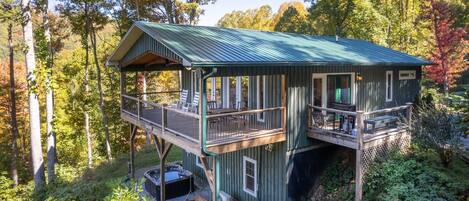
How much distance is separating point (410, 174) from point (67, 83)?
72.9 ft

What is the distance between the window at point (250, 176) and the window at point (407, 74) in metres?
7.59

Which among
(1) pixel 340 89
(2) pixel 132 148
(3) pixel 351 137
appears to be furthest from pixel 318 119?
(2) pixel 132 148

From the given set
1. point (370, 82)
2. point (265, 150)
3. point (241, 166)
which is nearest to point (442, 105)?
point (370, 82)

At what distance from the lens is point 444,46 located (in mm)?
22938

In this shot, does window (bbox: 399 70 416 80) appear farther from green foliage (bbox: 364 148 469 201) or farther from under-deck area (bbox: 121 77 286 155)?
under-deck area (bbox: 121 77 286 155)

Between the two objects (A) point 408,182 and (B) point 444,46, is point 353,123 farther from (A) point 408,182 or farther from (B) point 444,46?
(B) point 444,46

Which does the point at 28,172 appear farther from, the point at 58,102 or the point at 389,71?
the point at 389,71

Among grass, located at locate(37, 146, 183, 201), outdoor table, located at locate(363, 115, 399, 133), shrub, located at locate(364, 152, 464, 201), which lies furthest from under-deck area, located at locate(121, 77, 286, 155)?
shrub, located at locate(364, 152, 464, 201)

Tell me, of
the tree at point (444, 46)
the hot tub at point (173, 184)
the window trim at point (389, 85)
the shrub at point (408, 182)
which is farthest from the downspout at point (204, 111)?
the tree at point (444, 46)

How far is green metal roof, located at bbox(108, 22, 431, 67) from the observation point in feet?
26.1

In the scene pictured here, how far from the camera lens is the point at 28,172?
24.5 meters

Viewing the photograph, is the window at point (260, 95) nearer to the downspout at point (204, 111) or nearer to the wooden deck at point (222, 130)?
the wooden deck at point (222, 130)

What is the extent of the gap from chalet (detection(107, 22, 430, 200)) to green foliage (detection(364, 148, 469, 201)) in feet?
1.48

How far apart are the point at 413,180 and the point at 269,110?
175 inches
